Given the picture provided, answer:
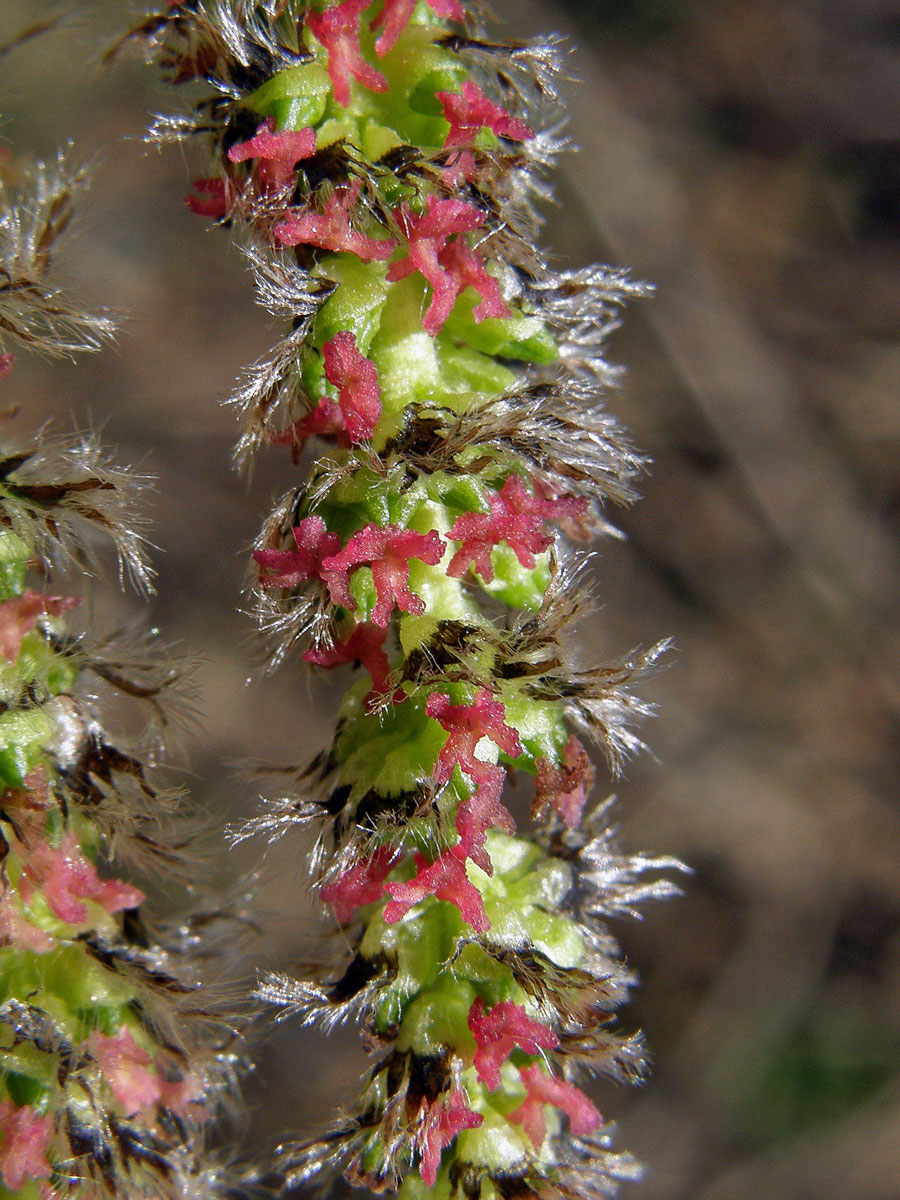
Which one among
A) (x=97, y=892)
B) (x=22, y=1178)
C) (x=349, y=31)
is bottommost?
(x=22, y=1178)

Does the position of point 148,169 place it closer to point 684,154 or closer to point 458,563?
point 684,154

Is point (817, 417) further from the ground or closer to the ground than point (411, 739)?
further from the ground

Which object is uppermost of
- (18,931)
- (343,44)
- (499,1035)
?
(343,44)

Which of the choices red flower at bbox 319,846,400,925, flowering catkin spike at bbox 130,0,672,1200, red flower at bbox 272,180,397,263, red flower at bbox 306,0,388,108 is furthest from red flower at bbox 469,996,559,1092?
red flower at bbox 306,0,388,108

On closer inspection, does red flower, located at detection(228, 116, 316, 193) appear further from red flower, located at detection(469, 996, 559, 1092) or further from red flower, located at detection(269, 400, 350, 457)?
red flower, located at detection(469, 996, 559, 1092)

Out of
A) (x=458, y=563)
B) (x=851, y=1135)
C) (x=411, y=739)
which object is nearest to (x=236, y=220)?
(x=458, y=563)

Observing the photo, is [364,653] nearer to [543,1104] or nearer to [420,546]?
[420,546]

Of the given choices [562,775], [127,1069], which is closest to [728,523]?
[562,775]
